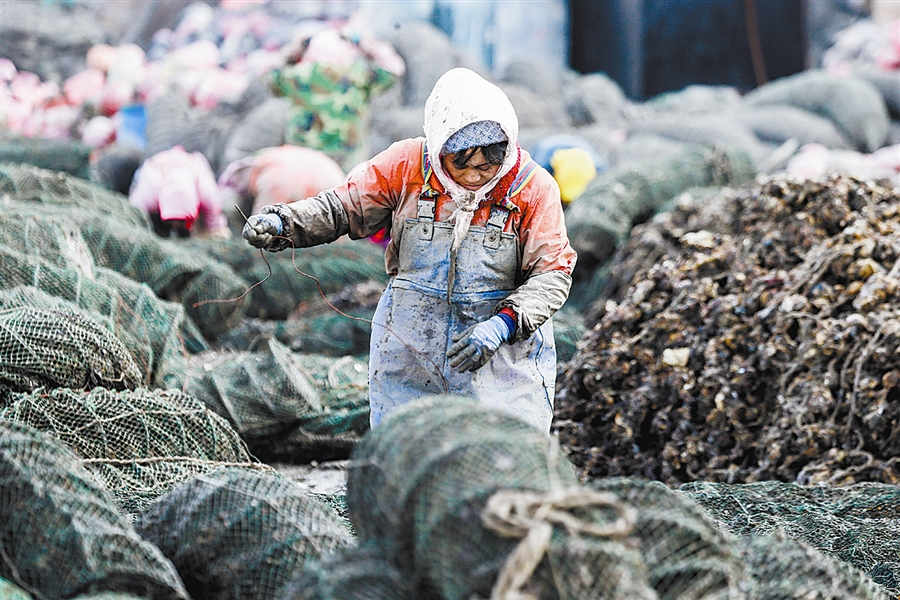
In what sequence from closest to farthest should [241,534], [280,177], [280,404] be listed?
[241,534]
[280,404]
[280,177]

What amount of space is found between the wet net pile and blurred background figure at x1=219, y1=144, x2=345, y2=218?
322 cm

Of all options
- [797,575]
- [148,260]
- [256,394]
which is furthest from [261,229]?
[148,260]

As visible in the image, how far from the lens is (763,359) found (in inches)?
220

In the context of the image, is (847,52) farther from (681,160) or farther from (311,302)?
(311,302)

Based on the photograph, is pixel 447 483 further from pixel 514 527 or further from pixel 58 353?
pixel 58 353

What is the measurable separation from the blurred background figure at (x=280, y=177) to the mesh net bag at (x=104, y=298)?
2.99m

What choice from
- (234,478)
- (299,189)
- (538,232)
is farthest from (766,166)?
(234,478)

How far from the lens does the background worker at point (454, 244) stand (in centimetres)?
379

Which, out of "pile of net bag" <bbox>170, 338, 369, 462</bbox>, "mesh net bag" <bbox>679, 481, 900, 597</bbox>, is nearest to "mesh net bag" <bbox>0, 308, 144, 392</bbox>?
"pile of net bag" <bbox>170, 338, 369, 462</bbox>

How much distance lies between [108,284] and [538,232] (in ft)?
9.08

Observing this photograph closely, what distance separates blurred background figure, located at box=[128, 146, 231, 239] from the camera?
30.7ft

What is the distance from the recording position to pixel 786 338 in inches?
220

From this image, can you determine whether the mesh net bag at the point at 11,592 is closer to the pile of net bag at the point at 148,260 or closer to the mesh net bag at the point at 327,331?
the pile of net bag at the point at 148,260

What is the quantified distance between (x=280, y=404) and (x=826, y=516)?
8.80 feet
